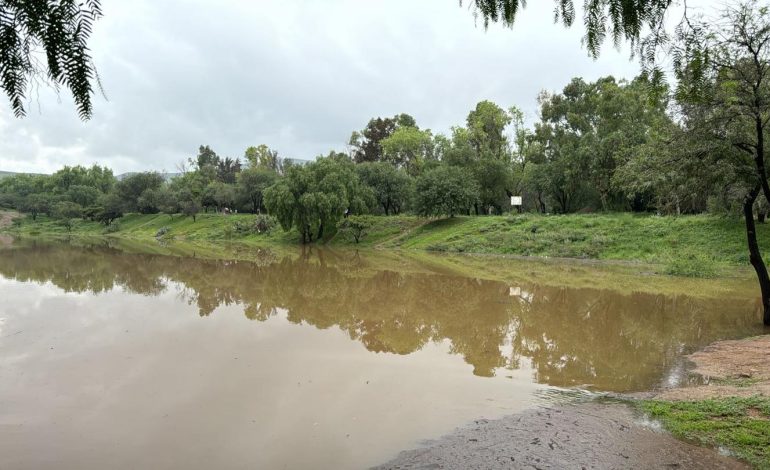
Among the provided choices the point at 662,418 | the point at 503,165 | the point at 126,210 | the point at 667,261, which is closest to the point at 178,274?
the point at 662,418

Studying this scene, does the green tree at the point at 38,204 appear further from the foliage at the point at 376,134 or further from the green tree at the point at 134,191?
the foliage at the point at 376,134

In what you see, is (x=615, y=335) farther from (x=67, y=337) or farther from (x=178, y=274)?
(x=178, y=274)

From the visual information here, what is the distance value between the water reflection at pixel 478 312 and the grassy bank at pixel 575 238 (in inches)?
425

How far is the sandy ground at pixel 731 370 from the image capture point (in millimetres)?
7332

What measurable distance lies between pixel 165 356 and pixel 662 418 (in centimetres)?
930

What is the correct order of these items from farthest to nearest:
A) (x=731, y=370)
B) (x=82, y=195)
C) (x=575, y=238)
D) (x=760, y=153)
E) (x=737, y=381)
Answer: (x=82, y=195), (x=575, y=238), (x=760, y=153), (x=731, y=370), (x=737, y=381)

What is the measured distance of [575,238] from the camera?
3488cm

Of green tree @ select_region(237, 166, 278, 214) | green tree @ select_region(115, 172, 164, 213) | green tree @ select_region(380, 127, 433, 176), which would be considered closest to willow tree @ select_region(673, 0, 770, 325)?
green tree @ select_region(380, 127, 433, 176)

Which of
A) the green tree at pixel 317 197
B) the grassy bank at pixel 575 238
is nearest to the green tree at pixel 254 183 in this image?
the grassy bank at pixel 575 238

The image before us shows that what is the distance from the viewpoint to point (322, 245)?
48094mm

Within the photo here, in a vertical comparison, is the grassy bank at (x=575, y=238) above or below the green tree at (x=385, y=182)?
below

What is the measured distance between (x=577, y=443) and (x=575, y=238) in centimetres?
3136

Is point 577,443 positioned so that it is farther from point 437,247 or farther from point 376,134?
point 376,134

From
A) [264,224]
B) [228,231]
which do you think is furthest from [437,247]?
[228,231]
